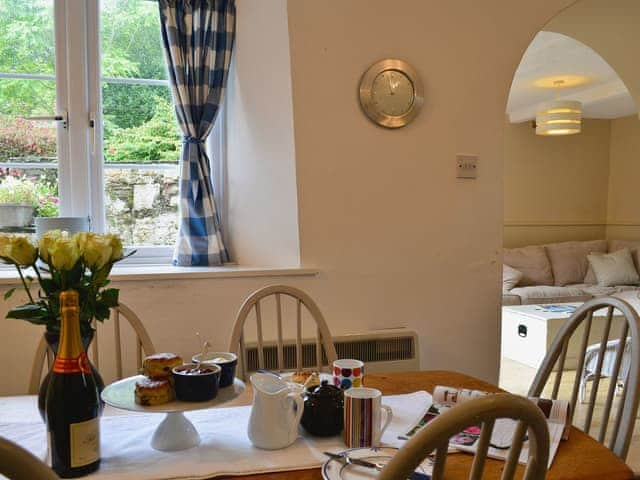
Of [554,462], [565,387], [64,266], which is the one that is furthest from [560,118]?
[64,266]

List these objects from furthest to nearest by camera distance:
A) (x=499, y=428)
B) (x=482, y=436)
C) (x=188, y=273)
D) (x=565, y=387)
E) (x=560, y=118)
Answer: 1. (x=560, y=118)
2. (x=565, y=387)
3. (x=188, y=273)
4. (x=499, y=428)
5. (x=482, y=436)

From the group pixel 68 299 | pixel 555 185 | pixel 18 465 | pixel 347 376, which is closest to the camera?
pixel 18 465

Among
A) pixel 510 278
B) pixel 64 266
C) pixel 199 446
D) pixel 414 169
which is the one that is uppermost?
pixel 414 169

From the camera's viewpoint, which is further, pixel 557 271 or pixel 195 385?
pixel 557 271

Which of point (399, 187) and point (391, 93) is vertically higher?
point (391, 93)

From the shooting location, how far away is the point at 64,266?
3.22ft

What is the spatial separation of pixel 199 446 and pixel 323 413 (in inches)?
10.1

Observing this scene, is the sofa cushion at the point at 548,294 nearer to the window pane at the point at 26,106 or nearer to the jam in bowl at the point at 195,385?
the window pane at the point at 26,106

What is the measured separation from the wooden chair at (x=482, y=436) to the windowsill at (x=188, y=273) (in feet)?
4.75

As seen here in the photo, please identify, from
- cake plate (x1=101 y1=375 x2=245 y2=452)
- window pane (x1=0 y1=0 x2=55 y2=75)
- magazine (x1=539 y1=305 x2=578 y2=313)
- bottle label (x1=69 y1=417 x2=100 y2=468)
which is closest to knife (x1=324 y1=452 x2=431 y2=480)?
cake plate (x1=101 y1=375 x2=245 y2=452)

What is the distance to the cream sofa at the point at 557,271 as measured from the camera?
16.9 ft

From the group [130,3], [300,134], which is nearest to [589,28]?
[300,134]

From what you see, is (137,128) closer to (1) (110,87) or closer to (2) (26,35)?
(1) (110,87)

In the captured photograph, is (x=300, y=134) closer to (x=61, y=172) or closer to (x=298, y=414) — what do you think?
(x=61, y=172)
